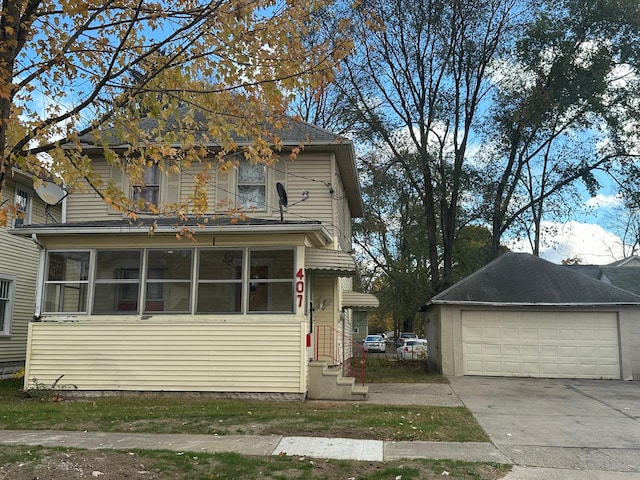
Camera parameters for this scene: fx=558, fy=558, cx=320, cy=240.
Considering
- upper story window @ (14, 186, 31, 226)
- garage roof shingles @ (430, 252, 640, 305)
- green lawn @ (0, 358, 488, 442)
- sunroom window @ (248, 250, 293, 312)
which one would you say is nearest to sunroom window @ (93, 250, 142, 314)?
green lawn @ (0, 358, 488, 442)

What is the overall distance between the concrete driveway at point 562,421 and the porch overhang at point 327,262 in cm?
374

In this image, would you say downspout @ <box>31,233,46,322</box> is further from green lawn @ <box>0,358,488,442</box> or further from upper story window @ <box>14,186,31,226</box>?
upper story window @ <box>14,186,31,226</box>

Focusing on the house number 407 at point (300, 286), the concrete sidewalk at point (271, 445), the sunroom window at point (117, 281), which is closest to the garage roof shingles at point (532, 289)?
the house number 407 at point (300, 286)

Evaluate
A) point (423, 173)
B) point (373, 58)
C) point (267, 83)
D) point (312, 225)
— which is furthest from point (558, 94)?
point (267, 83)

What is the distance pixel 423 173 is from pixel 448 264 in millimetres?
4486

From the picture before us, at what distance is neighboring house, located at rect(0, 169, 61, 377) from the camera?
53.8 feet

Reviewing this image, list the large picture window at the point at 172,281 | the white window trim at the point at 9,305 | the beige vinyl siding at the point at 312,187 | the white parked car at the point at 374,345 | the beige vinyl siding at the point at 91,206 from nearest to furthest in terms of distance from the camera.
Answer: the large picture window at the point at 172,281 → the beige vinyl siding at the point at 312,187 → the beige vinyl siding at the point at 91,206 → the white window trim at the point at 9,305 → the white parked car at the point at 374,345

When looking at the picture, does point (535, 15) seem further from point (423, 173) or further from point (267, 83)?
point (267, 83)

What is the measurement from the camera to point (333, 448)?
7.09 meters

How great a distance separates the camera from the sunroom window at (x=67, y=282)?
1221cm

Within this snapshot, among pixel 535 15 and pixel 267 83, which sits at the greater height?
pixel 535 15

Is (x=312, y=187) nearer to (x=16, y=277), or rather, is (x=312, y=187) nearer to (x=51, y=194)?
(x=51, y=194)

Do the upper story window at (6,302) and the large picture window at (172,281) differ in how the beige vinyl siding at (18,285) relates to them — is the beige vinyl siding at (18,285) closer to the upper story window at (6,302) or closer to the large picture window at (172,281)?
the upper story window at (6,302)

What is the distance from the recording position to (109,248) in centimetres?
1221
